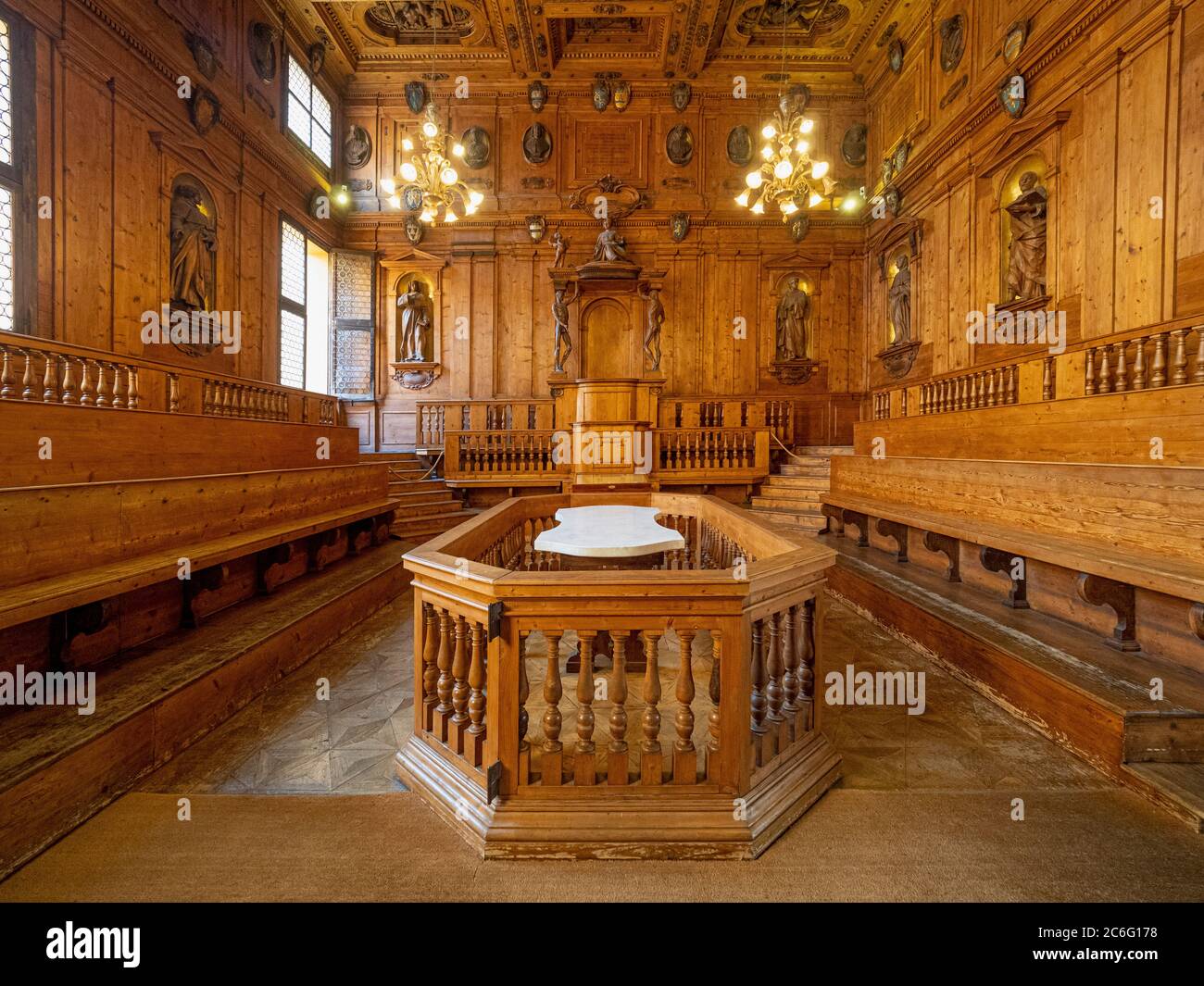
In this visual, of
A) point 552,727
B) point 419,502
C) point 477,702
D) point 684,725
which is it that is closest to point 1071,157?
point 684,725

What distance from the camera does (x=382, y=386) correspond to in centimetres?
1064

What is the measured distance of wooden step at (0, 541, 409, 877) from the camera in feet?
5.70

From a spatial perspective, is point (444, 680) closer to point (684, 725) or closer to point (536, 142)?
point (684, 725)

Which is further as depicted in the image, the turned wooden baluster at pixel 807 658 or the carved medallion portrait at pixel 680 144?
the carved medallion portrait at pixel 680 144

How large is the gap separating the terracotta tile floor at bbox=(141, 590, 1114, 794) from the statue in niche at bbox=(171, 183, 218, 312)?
6014mm

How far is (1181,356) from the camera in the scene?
11.4 ft

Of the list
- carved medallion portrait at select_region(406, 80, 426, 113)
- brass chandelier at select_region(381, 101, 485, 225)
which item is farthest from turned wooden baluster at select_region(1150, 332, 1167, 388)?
carved medallion portrait at select_region(406, 80, 426, 113)

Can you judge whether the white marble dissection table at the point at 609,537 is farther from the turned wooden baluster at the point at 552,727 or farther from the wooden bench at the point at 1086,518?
the wooden bench at the point at 1086,518

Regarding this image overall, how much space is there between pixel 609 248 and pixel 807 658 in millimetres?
9696

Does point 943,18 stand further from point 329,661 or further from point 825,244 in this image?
point 329,661

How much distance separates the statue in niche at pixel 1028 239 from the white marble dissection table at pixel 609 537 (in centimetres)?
672

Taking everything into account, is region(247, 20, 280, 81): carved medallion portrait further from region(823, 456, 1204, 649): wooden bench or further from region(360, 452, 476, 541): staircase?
region(823, 456, 1204, 649): wooden bench

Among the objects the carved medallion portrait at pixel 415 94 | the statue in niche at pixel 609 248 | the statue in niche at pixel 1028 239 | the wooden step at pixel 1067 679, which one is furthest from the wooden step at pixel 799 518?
the carved medallion portrait at pixel 415 94

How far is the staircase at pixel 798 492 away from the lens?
711 cm
